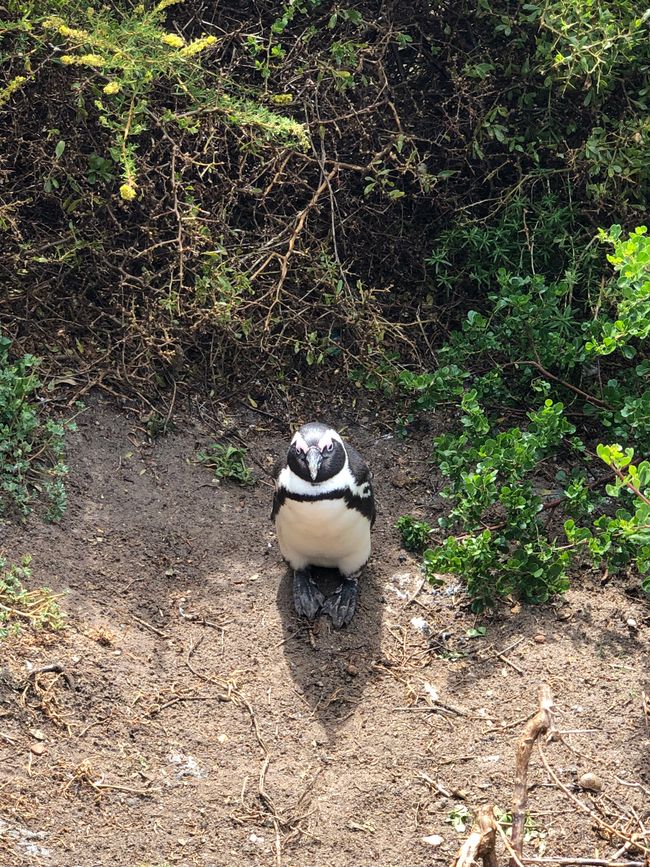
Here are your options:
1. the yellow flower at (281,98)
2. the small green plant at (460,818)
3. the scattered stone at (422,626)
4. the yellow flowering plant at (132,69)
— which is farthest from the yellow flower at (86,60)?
the small green plant at (460,818)

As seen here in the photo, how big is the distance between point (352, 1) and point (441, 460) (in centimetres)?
265

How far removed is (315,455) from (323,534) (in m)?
0.38

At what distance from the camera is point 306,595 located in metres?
4.70

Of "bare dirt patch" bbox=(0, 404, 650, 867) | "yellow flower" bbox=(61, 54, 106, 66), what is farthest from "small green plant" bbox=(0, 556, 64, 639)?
"yellow flower" bbox=(61, 54, 106, 66)

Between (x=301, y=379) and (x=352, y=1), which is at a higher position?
(x=352, y=1)

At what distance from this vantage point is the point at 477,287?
5793mm

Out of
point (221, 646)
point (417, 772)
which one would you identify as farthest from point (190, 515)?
point (417, 772)

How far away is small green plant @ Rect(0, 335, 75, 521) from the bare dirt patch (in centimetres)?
14

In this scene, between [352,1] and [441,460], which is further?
[352,1]

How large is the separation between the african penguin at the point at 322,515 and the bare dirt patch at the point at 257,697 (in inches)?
4.8

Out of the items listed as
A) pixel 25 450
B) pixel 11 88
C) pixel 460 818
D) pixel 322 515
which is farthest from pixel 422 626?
pixel 11 88

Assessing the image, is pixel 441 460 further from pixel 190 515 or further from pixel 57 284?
pixel 57 284

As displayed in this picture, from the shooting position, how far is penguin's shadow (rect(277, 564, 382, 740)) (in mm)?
4230

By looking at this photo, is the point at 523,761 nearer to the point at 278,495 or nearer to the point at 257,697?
the point at 257,697
